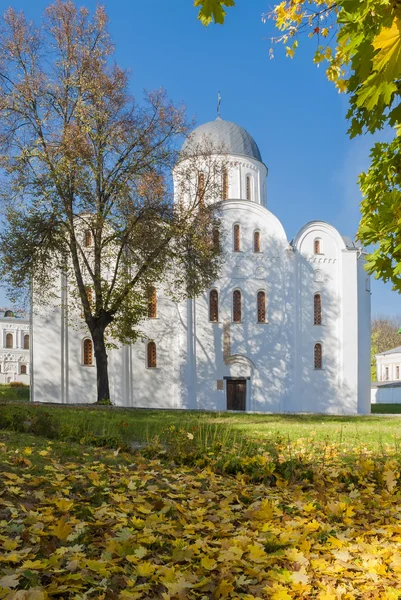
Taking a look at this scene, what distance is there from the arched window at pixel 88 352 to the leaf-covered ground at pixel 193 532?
21682 mm

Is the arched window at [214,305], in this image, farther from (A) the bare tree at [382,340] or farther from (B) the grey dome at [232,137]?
(A) the bare tree at [382,340]

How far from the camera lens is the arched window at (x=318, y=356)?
28.5 m

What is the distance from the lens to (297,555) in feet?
10.7

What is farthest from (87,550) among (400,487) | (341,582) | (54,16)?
(54,16)

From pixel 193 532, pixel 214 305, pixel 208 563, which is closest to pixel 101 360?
pixel 214 305

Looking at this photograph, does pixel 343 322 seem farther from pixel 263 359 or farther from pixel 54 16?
pixel 54 16

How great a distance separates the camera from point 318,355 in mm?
28656

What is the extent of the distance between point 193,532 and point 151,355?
79.1ft

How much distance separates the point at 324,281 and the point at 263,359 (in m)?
5.77

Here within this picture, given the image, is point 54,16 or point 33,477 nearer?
point 33,477

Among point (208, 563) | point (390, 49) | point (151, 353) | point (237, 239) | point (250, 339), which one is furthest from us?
point (237, 239)

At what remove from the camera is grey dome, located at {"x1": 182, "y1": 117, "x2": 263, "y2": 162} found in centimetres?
3284

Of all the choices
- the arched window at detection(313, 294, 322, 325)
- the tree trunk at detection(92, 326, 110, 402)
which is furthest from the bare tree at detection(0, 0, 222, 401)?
the arched window at detection(313, 294, 322, 325)

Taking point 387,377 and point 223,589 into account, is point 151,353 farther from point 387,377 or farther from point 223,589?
point 387,377
